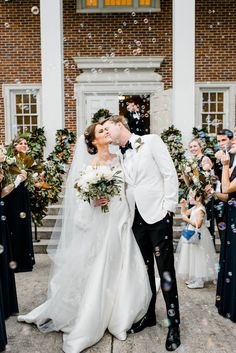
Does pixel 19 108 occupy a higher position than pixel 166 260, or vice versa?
pixel 19 108

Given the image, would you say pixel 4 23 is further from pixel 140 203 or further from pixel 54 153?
pixel 140 203

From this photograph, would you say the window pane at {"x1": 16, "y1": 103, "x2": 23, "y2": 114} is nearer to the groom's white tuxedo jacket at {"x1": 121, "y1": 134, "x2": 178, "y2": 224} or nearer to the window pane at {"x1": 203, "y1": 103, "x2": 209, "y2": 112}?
the window pane at {"x1": 203, "y1": 103, "x2": 209, "y2": 112}

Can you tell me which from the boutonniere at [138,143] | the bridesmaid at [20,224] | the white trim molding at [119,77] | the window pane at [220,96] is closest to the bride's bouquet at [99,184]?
the boutonniere at [138,143]

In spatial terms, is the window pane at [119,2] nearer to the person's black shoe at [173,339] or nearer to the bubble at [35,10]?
the bubble at [35,10]

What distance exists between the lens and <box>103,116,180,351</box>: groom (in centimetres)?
346

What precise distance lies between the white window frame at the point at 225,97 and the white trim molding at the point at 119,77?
1169mm

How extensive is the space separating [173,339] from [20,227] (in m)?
2.98

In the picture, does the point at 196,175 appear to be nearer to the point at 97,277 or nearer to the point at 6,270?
the point at 97,277

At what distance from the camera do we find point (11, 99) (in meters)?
11.3

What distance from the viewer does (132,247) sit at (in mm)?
3750

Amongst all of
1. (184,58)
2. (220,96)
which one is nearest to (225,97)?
(220,96)

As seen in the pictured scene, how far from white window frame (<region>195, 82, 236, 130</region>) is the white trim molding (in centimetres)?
117

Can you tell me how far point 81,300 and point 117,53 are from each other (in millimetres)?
8719

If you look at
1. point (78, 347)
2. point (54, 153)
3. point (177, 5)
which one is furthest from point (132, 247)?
point (177, 5)
